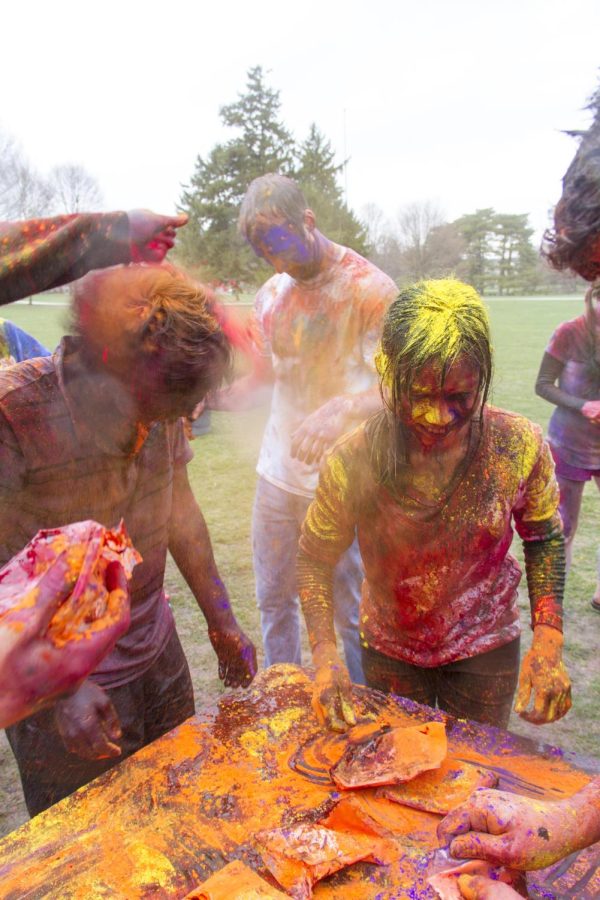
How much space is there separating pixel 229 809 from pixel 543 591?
3.45 feet

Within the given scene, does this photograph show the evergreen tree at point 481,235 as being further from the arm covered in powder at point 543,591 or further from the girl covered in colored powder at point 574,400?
the arm covered in powder at point 543,591

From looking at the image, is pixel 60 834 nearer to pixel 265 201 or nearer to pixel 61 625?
pixel 61 625

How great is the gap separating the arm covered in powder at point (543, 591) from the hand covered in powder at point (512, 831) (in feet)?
1.09

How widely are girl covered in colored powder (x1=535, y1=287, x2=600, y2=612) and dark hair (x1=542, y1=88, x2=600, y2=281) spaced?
2.13 meters

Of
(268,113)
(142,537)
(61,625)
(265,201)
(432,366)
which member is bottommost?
(142,537)

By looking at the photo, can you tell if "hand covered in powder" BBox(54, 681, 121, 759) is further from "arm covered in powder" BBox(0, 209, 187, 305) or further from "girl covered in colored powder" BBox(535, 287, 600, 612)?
"girl covered in colored powder" BBox(535, 287, 600, 612)

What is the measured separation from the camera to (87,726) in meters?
1.62

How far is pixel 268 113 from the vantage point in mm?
17484

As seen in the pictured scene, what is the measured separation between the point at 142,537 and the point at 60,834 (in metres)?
0.77

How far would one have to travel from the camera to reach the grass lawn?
306 cm

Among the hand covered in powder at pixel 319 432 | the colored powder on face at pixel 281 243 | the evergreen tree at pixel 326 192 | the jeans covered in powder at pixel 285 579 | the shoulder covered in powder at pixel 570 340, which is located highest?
the evergreen tree at pixel 326 192

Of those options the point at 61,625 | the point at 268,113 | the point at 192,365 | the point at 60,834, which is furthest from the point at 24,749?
the point at 268,113

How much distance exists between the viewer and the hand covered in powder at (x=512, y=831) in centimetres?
128

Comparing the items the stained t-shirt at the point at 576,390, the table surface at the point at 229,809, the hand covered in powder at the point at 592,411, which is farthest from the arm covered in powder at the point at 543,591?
the stained t-shirt at the point at 576,390
